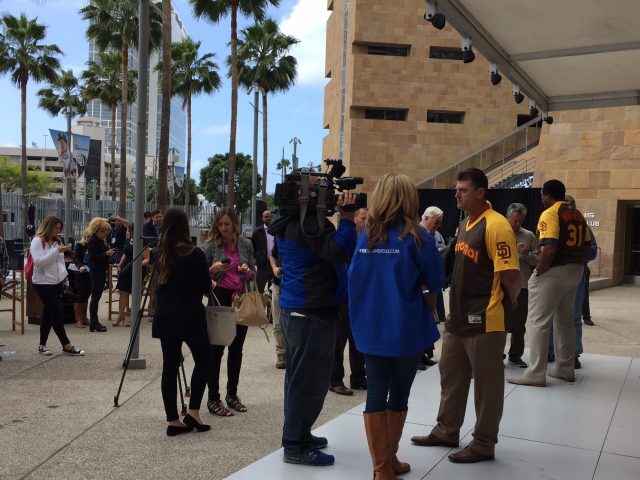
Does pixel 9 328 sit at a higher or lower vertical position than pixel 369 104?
lower

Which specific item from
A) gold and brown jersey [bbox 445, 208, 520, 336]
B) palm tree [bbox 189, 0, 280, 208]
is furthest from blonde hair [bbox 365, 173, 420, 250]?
palm tree [bbox 189, 0, 280, 208]

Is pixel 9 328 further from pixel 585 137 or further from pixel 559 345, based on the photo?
pixel 585 137

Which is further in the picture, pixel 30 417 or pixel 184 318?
pixel 30 417

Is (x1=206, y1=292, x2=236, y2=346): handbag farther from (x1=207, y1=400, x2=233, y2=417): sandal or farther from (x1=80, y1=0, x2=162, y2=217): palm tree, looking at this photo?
(x1=80, y1=0, x2=162, y2=217): palm tree

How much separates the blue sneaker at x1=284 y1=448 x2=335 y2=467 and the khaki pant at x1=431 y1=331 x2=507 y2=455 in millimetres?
925

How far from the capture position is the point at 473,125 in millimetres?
36562

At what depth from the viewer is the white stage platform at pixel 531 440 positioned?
435 centimetres

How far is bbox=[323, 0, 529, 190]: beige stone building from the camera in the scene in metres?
35.9

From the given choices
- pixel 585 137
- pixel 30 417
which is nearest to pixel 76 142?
pixel 585 137

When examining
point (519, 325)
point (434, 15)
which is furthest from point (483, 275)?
point (519, 325)

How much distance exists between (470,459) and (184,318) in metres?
2.29

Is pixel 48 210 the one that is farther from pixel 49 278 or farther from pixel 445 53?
pixel 49 278

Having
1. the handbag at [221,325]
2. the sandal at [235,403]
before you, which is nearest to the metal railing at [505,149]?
the sandal at [235,403]

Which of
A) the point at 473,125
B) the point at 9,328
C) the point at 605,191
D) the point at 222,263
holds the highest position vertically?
→ the point at 473,125
